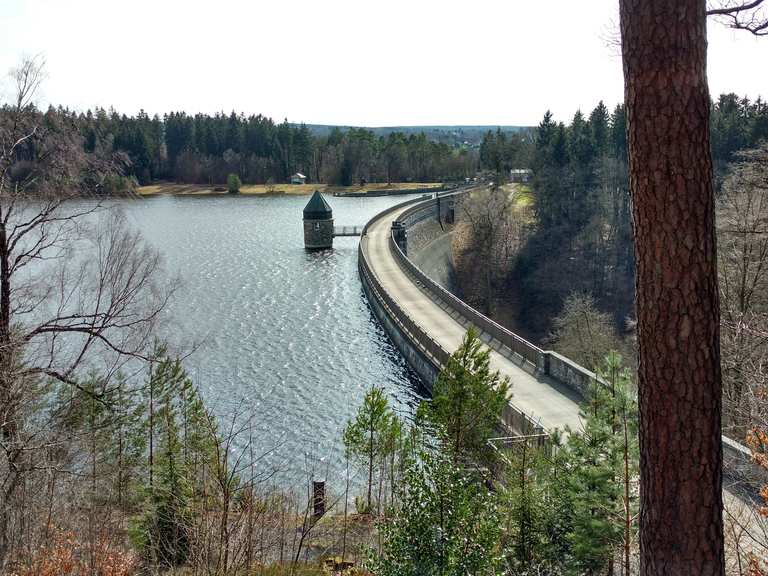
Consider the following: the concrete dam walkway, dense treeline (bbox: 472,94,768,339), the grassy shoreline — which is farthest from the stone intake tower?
the grassy shoreline

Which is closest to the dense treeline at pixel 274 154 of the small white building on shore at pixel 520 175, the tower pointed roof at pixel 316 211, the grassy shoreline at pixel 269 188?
the grassy shoreline at pixel 269 188

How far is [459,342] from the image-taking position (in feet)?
101

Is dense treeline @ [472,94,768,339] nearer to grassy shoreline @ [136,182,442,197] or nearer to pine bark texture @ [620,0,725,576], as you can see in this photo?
pine bark texture @ [620,0,725,576]

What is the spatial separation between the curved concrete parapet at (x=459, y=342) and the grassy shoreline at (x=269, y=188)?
58.7 metres

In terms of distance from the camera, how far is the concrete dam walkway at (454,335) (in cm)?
2091

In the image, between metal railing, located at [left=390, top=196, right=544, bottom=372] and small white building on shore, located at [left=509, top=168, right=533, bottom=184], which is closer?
metal railing, located at [left=390, top=196, right=544, bottom=372]

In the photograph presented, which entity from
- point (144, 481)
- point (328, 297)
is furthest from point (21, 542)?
point (328, 297)

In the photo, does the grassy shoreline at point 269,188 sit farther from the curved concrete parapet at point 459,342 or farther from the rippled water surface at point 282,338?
the curved concrete parapet at point 459,342

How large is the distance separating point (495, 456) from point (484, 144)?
116 m

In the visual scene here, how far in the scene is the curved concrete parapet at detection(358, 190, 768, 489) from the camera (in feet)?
62.4

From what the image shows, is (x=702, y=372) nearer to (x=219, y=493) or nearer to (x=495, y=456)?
(x=219, y=493)

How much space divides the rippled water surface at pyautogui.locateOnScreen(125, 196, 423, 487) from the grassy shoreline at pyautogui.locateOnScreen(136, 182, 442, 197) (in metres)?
39.9

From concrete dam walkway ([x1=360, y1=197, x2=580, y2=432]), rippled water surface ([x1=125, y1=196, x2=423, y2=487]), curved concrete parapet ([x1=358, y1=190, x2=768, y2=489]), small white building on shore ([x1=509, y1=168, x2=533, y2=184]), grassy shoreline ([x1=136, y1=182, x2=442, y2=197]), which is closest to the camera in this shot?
curved concrete parapet ([x1=358, y1=190, x2=768, y2=489])

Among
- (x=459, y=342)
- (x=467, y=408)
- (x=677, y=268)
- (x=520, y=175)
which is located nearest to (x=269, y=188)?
(x=520, y=175)
